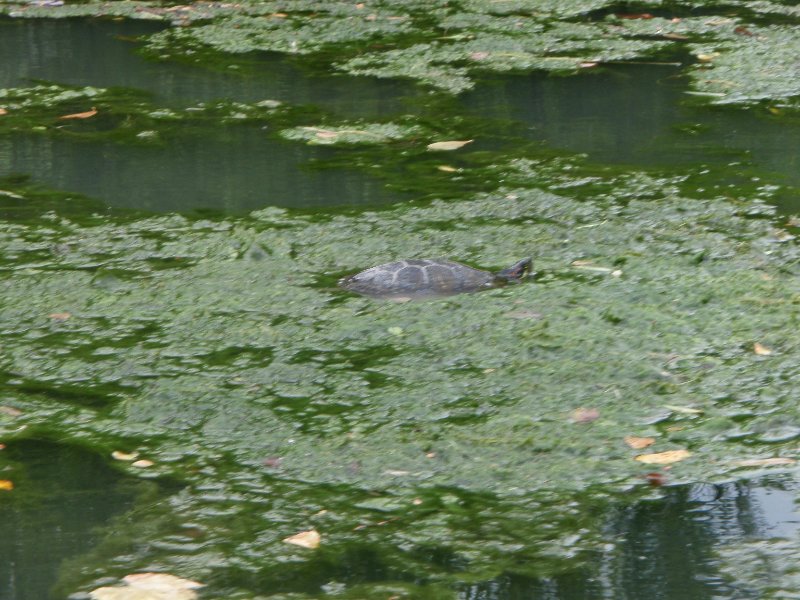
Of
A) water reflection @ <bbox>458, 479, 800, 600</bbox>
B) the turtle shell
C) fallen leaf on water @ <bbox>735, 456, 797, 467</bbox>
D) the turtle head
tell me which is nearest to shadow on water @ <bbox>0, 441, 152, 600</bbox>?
water reflection @ <bbox>458, 479, 800, 600</bbox>

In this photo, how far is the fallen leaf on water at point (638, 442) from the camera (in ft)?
9.26

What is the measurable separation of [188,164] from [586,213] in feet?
5.62

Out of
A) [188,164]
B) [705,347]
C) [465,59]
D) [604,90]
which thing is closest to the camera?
[705,347]

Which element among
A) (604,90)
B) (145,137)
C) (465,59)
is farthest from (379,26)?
(145,137)

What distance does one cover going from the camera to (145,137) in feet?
18.4

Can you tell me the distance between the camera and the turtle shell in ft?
12.2

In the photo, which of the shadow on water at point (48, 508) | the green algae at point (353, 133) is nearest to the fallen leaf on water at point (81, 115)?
the green algae at point (353, 133)

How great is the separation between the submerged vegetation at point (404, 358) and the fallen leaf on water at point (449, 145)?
0.04 meters

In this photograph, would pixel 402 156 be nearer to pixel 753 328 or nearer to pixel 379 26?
pixel 753 328

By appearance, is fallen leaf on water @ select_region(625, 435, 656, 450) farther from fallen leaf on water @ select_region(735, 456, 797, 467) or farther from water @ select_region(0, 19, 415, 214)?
water @ select_region(0, 19, 415, 214)

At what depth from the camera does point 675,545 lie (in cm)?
247

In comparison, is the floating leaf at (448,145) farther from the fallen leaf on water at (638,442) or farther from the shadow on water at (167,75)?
the fallen leaf on water at (638,442)

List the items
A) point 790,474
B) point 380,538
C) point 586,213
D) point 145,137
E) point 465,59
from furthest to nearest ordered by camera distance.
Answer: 1. point 465,59
2. point 145,137
3. point 586,213
4. point 790,474
5. point 380,538

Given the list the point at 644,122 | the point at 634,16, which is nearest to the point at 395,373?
the point at 644,122
